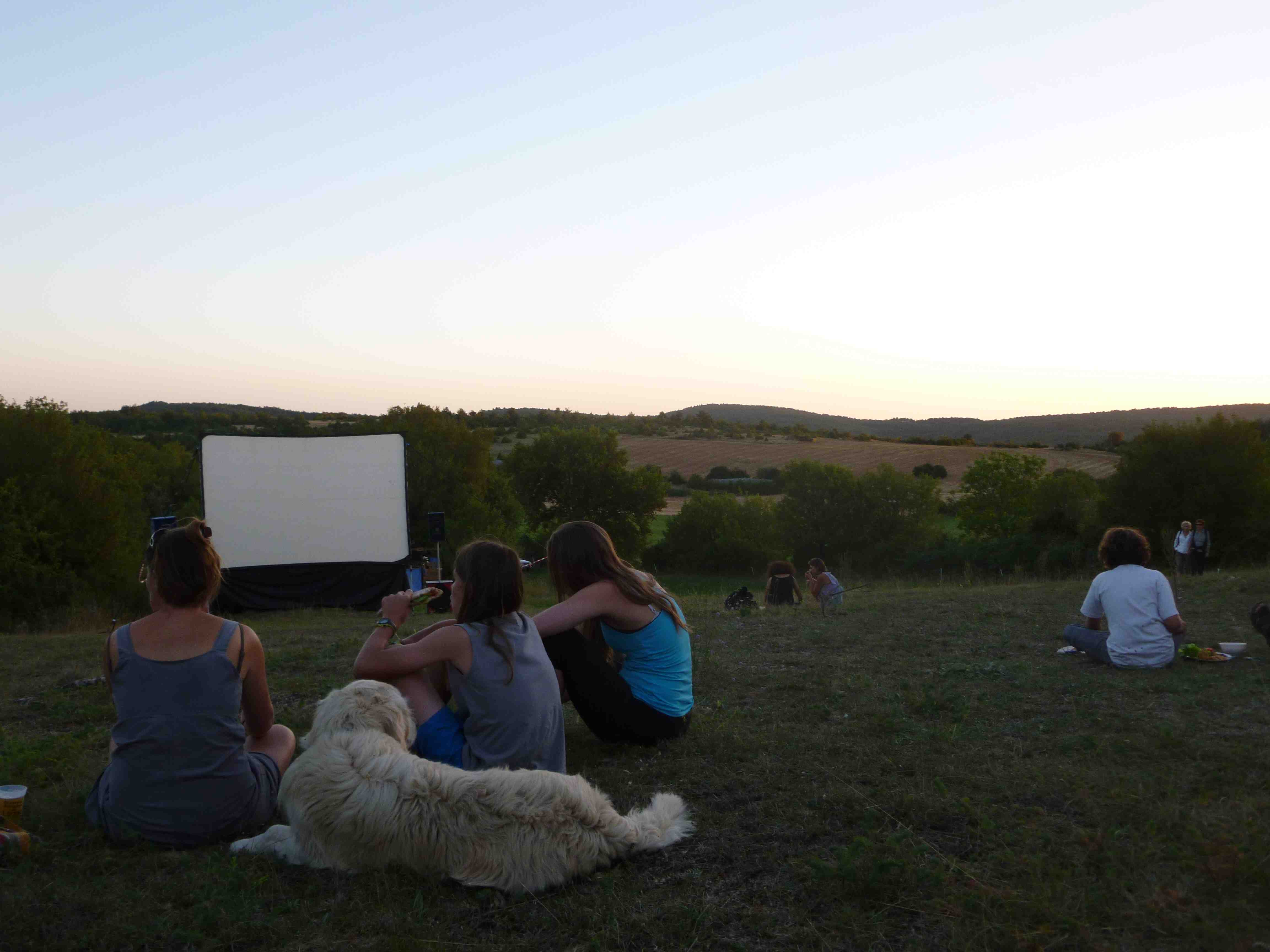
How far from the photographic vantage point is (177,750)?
267cm

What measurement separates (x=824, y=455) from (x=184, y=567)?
51.2m

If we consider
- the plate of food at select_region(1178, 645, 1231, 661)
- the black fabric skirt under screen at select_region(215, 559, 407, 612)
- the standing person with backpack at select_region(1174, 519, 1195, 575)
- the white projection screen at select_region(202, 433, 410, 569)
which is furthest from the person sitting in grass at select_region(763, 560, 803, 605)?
the standing person with backpack at select_region(1174, 519, 1195, 575)

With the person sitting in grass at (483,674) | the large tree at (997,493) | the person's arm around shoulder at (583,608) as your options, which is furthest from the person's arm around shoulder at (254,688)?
the large tree at (997,493)

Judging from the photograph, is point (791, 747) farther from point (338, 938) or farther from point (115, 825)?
point (115, 825)

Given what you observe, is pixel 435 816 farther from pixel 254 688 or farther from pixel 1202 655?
pixel 1202 655

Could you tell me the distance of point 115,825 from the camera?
110 inches

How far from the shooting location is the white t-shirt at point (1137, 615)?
16.8 feet

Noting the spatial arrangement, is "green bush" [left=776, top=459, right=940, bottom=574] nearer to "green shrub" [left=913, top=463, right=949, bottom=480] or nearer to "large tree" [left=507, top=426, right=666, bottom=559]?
"green shrub" [left=913, top=463, right=949, bottom=480]

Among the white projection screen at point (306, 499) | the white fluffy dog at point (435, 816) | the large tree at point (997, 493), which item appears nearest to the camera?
the white fluffy dog at point (435, 816)

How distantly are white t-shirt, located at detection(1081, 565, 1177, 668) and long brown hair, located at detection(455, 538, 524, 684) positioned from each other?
3.72 metres

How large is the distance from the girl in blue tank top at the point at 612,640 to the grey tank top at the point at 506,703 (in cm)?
38

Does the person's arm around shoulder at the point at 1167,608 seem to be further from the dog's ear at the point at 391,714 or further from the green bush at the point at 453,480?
the green bush at the point at 453,480

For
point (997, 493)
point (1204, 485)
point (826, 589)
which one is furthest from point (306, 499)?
point (997, 493)

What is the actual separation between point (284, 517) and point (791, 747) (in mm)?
14490
